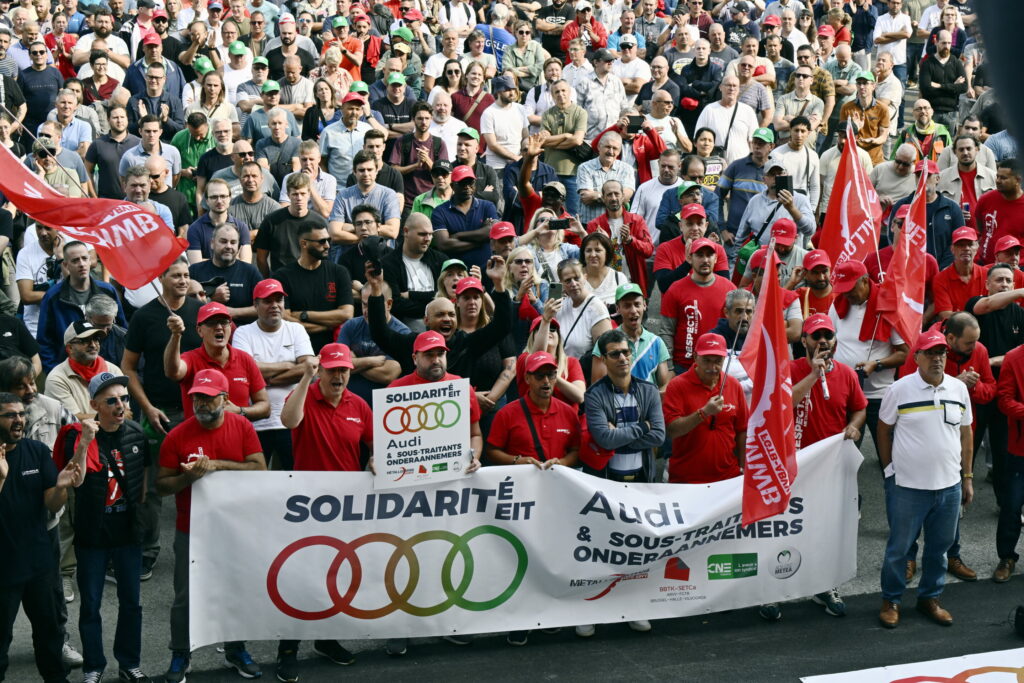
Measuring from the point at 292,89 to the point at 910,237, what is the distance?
794 centimetres

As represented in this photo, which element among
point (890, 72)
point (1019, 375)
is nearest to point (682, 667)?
point (1019, 375)

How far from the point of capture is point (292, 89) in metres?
15.4

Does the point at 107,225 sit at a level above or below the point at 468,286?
above

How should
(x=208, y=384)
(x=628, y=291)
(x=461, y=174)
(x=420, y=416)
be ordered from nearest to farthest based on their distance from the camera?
1. (x=208, y=384)
2. (x=420, y=416)
3. (x=628, y=291)
4. (x=461, y=174)

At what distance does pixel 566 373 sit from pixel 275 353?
6.86ft

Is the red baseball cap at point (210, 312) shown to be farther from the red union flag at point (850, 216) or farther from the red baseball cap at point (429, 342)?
the red union flag at point (850, 216)

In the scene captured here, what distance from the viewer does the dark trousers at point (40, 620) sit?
7.25 meters

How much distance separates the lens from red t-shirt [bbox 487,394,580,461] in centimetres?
847

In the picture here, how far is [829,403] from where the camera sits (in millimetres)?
9086

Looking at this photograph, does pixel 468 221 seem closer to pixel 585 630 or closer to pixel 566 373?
pixel 566 373

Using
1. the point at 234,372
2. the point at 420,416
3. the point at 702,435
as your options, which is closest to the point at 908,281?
the point at 702,435

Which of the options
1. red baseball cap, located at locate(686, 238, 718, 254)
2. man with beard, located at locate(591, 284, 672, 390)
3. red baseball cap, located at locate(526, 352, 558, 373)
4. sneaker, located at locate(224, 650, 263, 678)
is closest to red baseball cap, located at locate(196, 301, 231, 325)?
red baseball cap, located at locate(526, 352, 558, 373)

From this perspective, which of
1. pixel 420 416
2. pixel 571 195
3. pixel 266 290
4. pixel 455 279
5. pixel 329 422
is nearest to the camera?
pixel 420 416

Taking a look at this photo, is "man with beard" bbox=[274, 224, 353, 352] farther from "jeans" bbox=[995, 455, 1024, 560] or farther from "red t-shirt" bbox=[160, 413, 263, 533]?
"jeans" bbox=[995, 455, 1024, 560]
